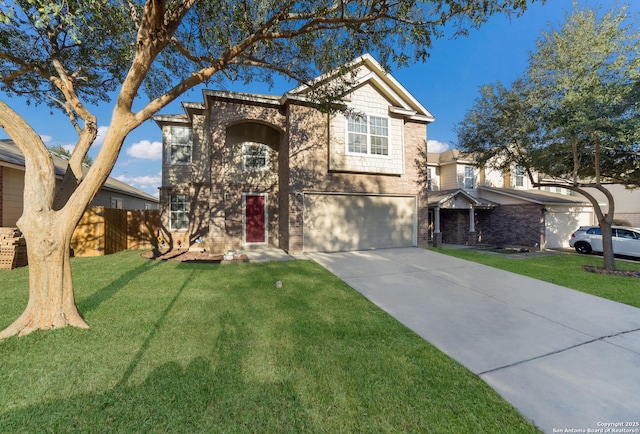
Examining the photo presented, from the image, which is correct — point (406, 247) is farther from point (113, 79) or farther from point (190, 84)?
point (113, 79)

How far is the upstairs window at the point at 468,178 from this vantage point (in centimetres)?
1889

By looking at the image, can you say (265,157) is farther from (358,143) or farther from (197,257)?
(197,257)

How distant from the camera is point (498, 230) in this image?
17734mm

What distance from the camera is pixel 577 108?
27.5ft

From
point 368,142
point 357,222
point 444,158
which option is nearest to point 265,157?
point 368,142

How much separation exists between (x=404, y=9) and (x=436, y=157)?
17.0 meters

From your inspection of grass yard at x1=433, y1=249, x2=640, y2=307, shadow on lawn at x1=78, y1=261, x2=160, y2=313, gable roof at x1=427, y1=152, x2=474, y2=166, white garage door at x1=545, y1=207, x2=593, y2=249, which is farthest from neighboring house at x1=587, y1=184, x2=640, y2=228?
shadow on lawn at x1=78, y1=261, x2=160, y2=313

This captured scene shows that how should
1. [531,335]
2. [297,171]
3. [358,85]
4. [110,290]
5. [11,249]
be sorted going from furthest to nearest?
[358,85] → [297,171] → [11,249] → [110,290] → [531,335]

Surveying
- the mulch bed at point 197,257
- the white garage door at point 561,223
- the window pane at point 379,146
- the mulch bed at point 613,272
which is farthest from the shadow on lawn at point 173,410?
the white garage door at point 561,223

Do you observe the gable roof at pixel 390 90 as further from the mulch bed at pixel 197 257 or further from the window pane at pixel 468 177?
the window pane at pixel 468 177

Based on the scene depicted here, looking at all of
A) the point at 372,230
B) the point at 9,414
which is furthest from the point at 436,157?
the point at 9,414

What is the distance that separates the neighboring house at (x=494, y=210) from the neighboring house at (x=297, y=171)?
450cm

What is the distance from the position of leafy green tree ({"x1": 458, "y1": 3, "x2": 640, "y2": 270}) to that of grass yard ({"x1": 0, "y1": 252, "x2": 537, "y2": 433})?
975 centimetres

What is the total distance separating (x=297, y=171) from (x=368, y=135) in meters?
3.60
